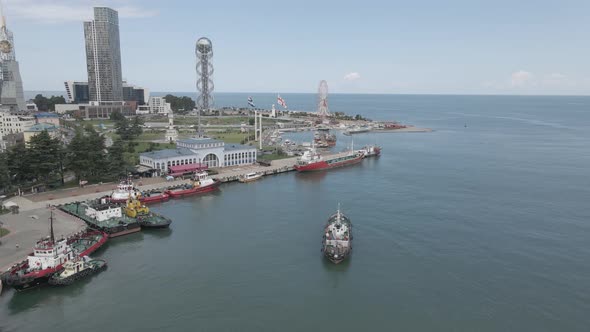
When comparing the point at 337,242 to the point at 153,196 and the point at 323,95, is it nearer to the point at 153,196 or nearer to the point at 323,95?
the point at 153,196

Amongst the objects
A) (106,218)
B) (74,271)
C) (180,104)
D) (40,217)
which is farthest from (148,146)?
(180,104)

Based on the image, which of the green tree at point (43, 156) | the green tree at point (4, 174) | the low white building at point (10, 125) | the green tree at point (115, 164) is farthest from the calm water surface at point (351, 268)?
the low white building at point (10, 125)

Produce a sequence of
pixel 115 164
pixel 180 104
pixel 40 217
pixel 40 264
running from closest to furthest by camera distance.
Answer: pixel 40 264, pixel 40 217, pixel 115 164, pixel 180 104

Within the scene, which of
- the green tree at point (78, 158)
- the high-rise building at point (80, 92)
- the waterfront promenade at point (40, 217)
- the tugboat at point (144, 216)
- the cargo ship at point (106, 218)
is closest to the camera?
the waterfront promenade at point (40, 217)

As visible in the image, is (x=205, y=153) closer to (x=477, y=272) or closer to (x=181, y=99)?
(x=477, y=272)

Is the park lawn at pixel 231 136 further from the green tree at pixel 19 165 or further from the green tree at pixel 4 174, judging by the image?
the green tree at pixel 4 174

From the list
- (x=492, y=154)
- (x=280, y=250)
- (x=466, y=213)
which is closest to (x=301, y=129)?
(x=492, y=154)
